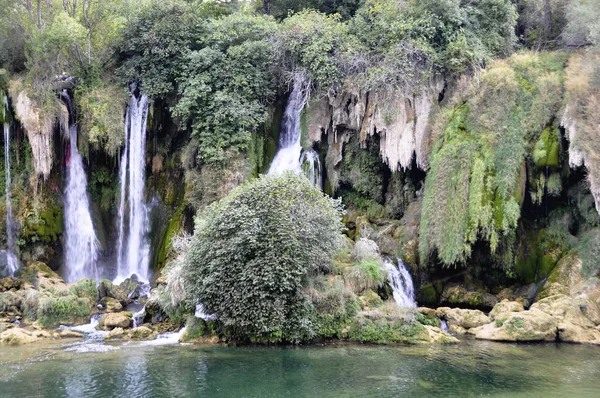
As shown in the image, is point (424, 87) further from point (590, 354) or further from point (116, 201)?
point (116, 201)

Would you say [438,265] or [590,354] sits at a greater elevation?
[438,265]

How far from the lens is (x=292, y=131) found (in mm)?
28969

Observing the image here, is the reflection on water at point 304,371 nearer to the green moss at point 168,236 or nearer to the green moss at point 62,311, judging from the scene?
the green moss at point 62,311

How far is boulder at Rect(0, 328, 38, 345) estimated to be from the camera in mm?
18609

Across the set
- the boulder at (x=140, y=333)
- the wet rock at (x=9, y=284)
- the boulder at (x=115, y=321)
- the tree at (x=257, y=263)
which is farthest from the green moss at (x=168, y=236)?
the tree at (x=257, y=263)

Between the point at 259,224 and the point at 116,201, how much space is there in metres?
13.4

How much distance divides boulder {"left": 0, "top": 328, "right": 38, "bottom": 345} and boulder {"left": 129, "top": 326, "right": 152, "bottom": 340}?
3.31 meters

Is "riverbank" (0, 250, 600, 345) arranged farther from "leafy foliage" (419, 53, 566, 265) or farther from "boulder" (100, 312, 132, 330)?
"leafy foliage" (419, 53, 566, 265)

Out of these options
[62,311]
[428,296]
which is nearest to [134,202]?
[62,311]

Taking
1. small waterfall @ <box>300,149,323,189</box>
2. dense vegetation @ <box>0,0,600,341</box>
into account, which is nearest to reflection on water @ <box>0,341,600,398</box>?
dense vegetation @ <box>0,0,600,341</box>

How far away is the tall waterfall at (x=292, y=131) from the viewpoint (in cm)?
2784

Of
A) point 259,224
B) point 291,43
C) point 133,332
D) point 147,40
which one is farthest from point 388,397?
point 147,40

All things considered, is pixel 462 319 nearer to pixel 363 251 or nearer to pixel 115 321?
pixel 363 251

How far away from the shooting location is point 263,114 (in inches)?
1099
